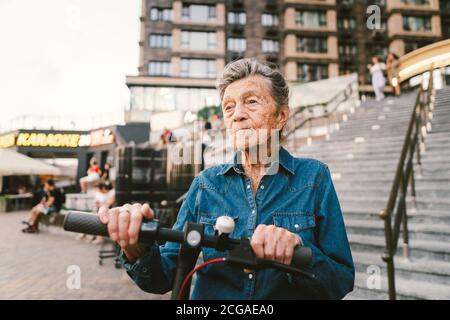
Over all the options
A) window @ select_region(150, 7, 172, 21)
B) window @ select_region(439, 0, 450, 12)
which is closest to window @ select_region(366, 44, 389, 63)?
window @ select_region(439, 0, 450, 12)

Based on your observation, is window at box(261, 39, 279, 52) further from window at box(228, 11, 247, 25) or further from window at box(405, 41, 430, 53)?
window at box(405, 41, 430, 53)

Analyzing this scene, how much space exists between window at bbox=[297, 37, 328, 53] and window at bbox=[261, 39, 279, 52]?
2641mm

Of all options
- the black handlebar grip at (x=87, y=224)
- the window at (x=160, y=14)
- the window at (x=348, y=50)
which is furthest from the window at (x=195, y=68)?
the black handlebar grip at (x=87, y=224)

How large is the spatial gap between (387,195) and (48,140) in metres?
26.3

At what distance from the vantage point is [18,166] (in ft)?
56.4

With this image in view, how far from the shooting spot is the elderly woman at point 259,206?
1157mm

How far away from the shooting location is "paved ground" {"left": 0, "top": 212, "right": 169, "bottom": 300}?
15.6 ft

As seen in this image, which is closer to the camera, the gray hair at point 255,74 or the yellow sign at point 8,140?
the gray hair at point 255,74

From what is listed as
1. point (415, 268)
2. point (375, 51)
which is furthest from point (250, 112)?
point (375, 51)

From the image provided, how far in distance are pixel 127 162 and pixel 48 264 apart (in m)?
2.65

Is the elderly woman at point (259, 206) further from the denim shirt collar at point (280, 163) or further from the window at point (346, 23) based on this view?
the window at point (346, 23)

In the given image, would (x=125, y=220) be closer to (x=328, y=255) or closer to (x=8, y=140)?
(x=328, y=255)

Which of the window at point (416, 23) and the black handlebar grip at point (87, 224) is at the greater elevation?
the window at point (416, 23)

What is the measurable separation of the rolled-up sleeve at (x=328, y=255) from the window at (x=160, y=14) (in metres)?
37.7
